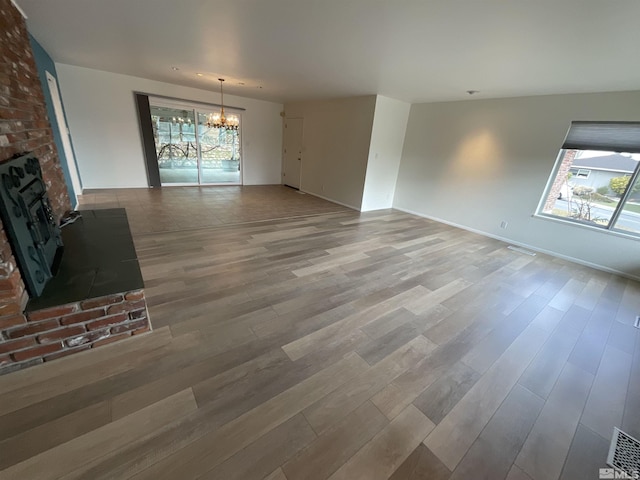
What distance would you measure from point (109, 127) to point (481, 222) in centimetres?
830

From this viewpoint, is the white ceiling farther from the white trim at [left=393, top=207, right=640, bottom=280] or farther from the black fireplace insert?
the white trim at [left=393, top=207, right=640, bottom=280]

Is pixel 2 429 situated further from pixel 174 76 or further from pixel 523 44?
pixel 174 76

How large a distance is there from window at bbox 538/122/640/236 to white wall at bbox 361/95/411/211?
117 inches

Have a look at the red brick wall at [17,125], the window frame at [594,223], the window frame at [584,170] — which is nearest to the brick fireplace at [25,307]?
the red brick wall at [17,125]

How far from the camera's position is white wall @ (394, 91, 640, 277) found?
3709 mm

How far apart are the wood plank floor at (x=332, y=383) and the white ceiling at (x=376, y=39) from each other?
7.96 feet

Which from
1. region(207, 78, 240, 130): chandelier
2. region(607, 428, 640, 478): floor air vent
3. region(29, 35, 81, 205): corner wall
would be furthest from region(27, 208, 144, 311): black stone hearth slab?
region(207, 78, 240, 130): chandelier

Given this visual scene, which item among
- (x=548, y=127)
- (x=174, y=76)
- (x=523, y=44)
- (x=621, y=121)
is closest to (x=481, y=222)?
(x=548, y=127)

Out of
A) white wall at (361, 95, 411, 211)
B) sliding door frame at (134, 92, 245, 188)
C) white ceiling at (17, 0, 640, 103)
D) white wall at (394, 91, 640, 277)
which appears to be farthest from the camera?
sliding door frame at (134, 92, 245, 188)

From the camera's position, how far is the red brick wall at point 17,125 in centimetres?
144

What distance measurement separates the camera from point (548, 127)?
4.00 meters

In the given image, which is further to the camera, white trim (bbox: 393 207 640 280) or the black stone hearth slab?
white trim (bbox: 393 207 640 280)

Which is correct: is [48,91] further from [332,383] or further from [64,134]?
[332,383]

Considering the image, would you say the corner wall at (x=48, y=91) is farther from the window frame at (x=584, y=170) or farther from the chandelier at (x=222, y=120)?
the window frame at (x=584, y=170)
